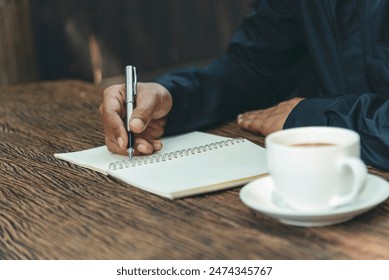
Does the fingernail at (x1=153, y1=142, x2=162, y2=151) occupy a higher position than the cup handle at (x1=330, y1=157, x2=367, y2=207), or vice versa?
the cup handle at (x1=330, y1=157, x2=367, y2=207)

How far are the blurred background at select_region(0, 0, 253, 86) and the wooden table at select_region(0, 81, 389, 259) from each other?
8.80 feet

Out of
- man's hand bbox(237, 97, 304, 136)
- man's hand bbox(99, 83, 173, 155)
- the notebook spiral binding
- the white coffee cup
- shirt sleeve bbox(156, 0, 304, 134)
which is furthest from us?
shirt sleeve bbox(156, 0, 304, 134)

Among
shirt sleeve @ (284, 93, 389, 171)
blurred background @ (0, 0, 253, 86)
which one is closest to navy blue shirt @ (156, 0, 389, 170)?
shirt sleeve @ (284, 93, 389, 171)

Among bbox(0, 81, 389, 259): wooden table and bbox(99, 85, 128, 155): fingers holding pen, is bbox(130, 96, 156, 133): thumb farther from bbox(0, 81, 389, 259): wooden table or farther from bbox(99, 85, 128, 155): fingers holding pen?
bbox(0, 81, 389, 259): wooden table

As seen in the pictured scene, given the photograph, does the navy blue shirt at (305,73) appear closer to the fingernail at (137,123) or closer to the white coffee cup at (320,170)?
the fingernail at (137,123)

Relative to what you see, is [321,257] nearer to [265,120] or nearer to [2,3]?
[265,120]

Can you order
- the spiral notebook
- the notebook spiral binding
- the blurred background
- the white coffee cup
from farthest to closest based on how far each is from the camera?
the blurred background
the notebook spiral binding
the spiral notebook
the white coffee cup

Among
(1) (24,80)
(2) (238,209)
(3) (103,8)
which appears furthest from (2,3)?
(2) (238,209)

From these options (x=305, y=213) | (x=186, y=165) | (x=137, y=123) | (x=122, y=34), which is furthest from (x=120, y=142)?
(x=122, y=34)

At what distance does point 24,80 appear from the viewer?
11.4 feet

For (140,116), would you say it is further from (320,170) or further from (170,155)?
(320,170)

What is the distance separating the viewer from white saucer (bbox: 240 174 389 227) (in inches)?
32.2

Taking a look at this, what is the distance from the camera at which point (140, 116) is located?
128 cm

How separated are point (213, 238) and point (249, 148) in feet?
1.25
